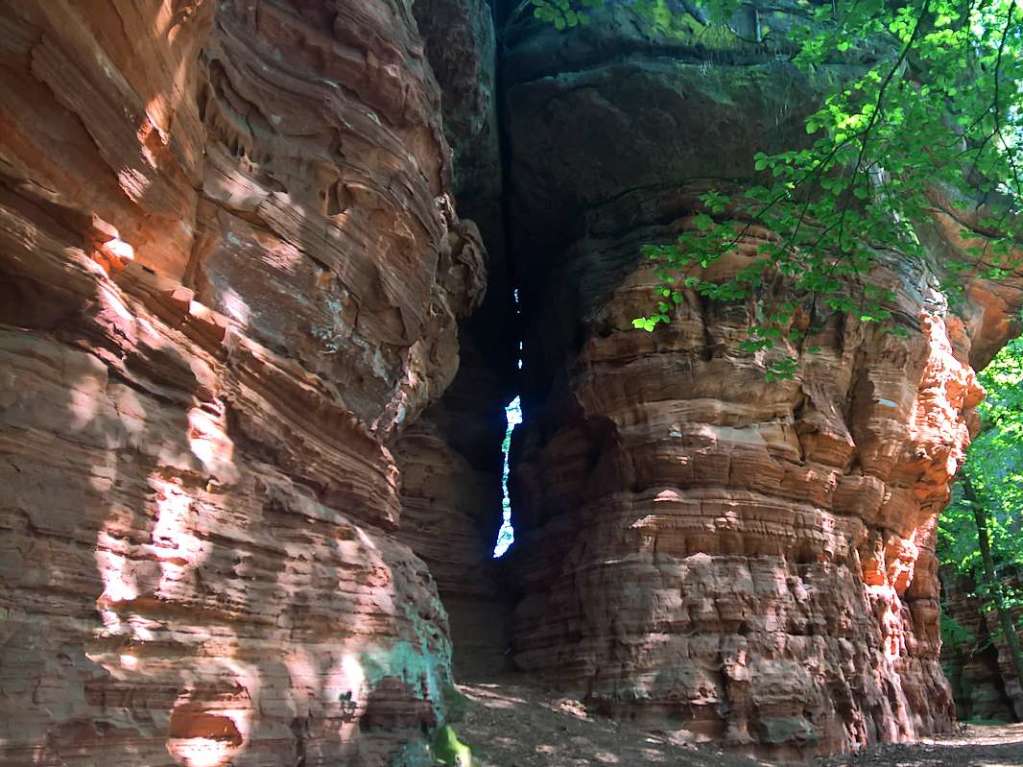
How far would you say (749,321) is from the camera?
16453 millimetres

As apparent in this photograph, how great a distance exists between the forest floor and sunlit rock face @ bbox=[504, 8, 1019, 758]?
2.26ft

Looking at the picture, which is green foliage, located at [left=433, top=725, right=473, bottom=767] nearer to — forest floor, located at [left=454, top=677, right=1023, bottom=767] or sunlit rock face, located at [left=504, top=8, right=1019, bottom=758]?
forest floor, located at [left=454, top=677, right=1023, bottom=767]

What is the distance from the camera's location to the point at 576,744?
35.9 feet

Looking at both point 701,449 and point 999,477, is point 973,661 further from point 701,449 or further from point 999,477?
point 701,449

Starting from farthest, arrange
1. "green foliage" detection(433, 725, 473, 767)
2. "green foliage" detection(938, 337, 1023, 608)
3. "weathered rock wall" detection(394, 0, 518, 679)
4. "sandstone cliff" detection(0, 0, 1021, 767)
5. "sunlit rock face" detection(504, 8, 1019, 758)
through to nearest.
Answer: "green foliage" detection(938, 337, 1023, 608)
"weathered rock wall" detection(394, 0, 518, 679)
"sunlit rock face" detection(504, 8, 1019, 758)
"green foliage" detection(433, 725, 473, 767)
"sandstone cliff" detection(0, 0, 1021, 767)

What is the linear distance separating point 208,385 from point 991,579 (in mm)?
21984

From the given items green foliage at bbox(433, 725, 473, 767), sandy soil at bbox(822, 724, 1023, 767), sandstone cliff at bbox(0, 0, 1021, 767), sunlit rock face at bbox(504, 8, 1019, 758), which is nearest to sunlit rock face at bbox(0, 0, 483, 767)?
sandstone cliff at bbox(0, 0, 1021, 767)

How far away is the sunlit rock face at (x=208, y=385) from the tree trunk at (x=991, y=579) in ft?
60.0

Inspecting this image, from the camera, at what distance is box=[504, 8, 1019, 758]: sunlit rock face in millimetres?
14008

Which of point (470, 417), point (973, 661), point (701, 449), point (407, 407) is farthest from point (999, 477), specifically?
point (407, 407)

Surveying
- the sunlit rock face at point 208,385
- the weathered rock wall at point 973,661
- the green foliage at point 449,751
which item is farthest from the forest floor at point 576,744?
the weathered rock wall at point 973,661

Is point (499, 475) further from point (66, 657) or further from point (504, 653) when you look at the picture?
point (66, 657)

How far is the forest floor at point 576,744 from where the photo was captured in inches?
396

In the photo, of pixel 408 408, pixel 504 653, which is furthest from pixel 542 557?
pixel 408 408
